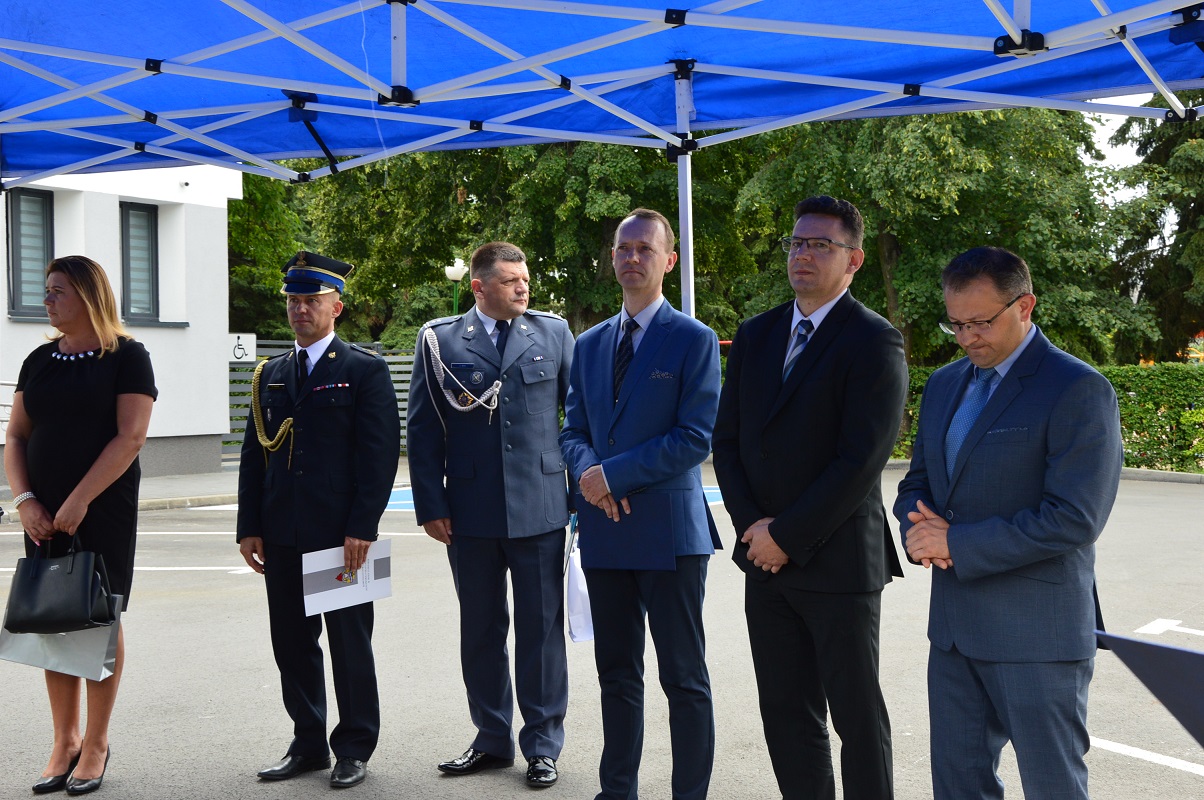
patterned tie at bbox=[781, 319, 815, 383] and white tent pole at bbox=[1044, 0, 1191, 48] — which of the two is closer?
patterned tie at bbox=[781, 319, 815, 383]

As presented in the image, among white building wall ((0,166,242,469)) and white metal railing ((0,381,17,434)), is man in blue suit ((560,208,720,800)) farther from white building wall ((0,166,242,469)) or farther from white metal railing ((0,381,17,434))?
white building wall ((0,166,242,469))

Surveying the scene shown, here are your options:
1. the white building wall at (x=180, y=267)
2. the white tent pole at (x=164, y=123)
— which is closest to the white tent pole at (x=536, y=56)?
the white tent pole at (x=164, y=123)

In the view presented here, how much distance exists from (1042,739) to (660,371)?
5.91 feet

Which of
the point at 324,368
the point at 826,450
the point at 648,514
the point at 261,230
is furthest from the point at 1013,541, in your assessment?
the point at 261,230

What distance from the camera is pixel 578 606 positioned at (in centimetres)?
454

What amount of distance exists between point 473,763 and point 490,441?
1316 millimetres

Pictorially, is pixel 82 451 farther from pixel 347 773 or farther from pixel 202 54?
pixel 202 54

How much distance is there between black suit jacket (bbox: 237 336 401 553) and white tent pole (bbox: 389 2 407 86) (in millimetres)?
1173

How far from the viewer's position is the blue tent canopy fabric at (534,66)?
15.5 feet

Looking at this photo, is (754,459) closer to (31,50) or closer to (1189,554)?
(31,50)

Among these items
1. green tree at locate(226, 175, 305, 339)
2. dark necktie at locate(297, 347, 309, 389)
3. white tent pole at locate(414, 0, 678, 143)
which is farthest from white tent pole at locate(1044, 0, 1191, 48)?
green tree at locate(226, 175, 305, 339)

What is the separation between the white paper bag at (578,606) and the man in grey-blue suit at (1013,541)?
153cm

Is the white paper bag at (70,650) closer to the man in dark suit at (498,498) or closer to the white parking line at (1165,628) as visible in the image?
the man in dark suit at (498,498)

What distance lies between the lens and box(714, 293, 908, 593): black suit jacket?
11.6ft
